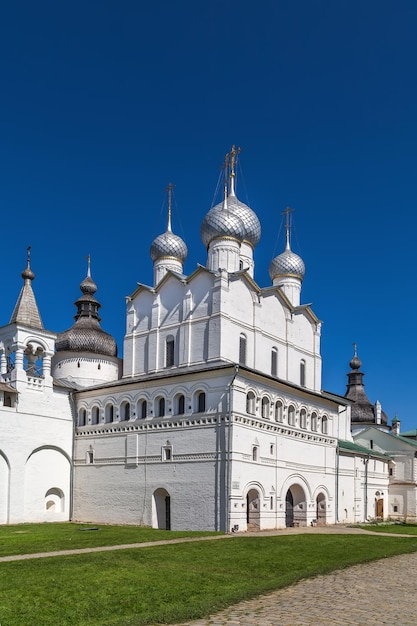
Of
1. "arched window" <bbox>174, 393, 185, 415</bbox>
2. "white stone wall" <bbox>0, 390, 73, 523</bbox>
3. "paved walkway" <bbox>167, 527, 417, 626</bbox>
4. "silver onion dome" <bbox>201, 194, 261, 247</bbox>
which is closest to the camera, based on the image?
"paved walkway" <bbox>167, 527, 417, 626</bbox>

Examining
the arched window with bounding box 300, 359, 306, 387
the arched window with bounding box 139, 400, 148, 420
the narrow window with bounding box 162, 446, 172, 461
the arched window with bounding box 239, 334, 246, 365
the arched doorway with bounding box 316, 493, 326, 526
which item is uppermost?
the arched window with bounding box 239, 334, 246, 365

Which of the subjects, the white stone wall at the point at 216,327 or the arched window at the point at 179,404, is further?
the white stone wall at the point at 216,327

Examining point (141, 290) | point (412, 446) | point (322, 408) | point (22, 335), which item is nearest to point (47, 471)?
point (22, 335)

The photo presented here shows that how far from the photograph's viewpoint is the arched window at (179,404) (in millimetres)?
25000

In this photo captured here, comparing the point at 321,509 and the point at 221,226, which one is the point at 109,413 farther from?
the point at 321,509

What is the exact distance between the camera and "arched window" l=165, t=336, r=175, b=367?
27.4 meters

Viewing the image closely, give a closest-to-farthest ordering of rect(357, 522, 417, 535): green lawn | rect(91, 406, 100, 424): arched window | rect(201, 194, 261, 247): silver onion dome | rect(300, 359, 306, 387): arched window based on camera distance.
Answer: rect(357, 522, 417, 535): green lawn < rect(91, 406, 100, 424): arched window < rect(300, 359, 306, 387): arched window < rect(201, 194, 261, 247): silver onion dome

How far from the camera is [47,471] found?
27250mm

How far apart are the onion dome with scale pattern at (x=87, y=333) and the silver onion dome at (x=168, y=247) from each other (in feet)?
14.2

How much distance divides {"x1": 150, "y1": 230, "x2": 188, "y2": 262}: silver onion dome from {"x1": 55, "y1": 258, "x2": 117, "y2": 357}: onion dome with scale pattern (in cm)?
433

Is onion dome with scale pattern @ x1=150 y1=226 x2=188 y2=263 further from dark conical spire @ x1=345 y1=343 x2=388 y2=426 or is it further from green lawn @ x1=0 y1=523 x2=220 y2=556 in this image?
dark conical spire @ x1=345 y1=343 x2=388 y2=426

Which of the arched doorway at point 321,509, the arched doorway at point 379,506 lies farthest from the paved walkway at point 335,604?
the arched doorway at point 379,506

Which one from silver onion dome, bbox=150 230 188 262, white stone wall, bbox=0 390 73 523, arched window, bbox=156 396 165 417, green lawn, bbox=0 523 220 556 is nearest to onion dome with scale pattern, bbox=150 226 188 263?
silver onion dome, bbox=150 230 188 262

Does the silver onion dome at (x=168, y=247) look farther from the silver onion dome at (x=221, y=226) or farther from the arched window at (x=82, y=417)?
the arched window at (x=82, y=417)
